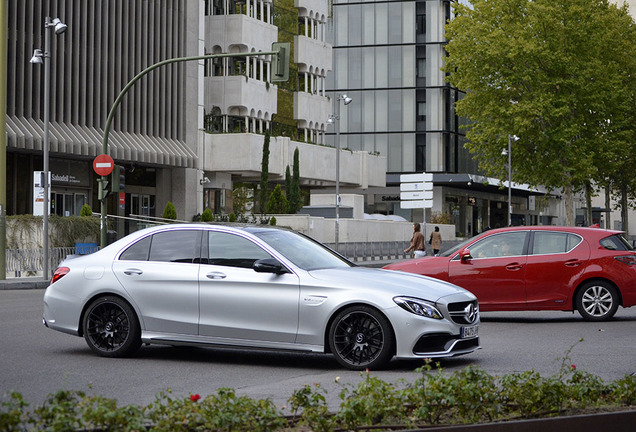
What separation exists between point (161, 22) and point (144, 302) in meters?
45.3

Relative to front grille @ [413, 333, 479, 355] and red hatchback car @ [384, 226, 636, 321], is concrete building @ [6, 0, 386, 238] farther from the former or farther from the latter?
front grille @ [413, 333, 479, 355]

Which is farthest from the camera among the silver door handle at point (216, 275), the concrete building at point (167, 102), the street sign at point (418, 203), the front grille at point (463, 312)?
the concrete building at point (167, 102)

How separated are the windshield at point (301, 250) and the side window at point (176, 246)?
65 centimetres

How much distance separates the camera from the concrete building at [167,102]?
47.3m

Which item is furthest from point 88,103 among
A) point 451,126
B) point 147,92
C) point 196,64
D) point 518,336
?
point 451,126

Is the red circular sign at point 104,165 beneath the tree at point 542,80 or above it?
beneath

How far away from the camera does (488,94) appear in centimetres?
5197

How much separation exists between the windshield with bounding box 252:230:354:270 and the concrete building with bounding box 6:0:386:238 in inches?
1389

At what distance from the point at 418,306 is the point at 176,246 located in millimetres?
2721

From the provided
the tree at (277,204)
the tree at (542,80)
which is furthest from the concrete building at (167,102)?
the tree at (542,80)

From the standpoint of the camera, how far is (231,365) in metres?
11.1

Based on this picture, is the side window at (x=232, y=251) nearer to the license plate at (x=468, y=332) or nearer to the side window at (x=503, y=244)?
the license plate at (x=468, y=332)

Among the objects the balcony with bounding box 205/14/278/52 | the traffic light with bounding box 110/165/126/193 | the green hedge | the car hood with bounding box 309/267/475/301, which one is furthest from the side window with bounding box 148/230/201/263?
the balcony with bounding box 205/14/278/52

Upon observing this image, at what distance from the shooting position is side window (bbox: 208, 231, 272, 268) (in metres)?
10.9
